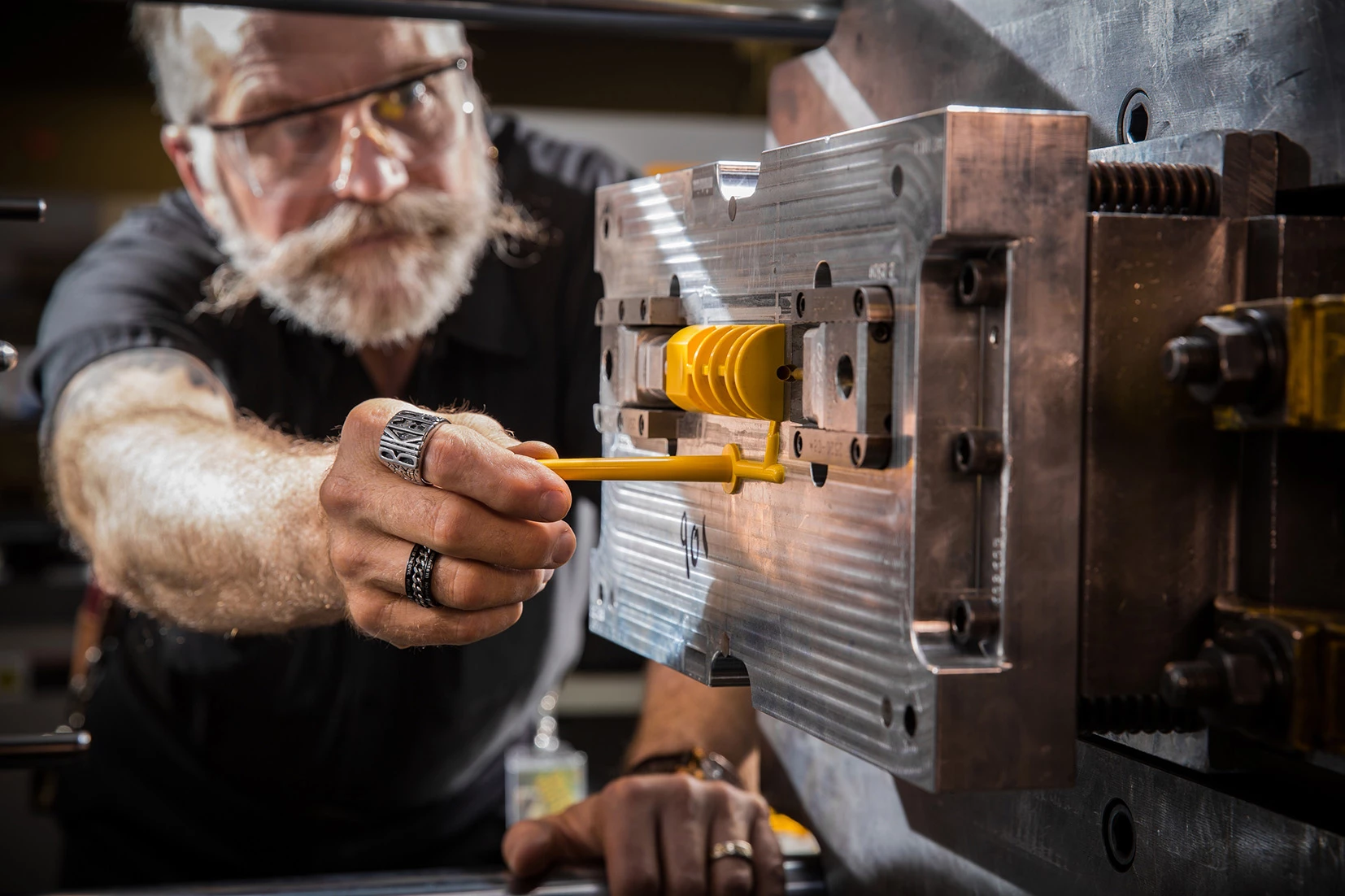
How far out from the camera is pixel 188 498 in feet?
3.50

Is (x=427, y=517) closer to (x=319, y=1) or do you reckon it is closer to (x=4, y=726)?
(x=319, y=1)

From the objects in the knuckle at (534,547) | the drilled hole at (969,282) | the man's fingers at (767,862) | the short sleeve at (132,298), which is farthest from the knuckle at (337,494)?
the short sleeve at (132,298)

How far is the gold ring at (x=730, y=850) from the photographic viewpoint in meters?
0.99

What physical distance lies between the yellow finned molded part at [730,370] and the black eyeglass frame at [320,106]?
3.08ft

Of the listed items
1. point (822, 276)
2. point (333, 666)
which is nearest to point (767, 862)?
point (822, 276)

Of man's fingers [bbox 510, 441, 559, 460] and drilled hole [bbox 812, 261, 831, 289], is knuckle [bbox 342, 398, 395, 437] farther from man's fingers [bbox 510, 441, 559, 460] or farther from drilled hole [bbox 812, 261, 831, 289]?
drilled hole [bbox 812, 261, 831, 289]

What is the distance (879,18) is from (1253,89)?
1.24 ft

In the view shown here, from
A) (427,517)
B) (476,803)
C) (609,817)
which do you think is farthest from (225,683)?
(427,517)

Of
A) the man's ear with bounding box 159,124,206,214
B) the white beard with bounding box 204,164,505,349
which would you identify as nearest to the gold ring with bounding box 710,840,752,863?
Result: the white beard with bounding box 204,164,505,349

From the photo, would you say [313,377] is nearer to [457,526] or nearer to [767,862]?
[767,862]

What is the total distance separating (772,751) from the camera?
1136 mm

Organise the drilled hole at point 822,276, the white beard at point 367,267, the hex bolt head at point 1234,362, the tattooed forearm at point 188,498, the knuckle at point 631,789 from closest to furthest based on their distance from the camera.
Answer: the hex bolt head at point 1234,362, the drilled hole at point 822,276, the tattooed forearm at point 188,498, the knuckle at point 631,789, the white beard at point 367,267

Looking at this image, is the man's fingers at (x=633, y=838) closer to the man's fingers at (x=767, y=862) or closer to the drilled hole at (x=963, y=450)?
the man's fingers at (x=767, y=862)

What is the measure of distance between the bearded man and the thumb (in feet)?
0.52
